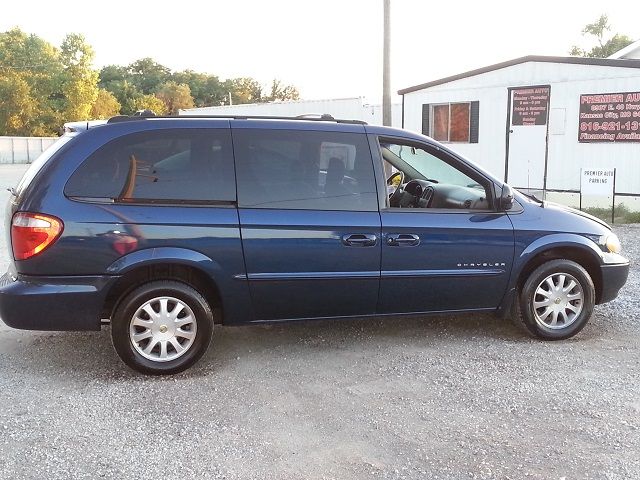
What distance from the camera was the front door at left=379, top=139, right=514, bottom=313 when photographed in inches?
188

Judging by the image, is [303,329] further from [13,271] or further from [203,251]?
[13,271]

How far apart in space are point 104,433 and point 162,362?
85 cm

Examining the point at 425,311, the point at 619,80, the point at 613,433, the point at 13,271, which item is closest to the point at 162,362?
the point at 13,271

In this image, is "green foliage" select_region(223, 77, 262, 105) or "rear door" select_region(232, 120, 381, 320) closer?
"rear door" select_region(232, 120, 381, 320)

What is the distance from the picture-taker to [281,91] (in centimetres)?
8388

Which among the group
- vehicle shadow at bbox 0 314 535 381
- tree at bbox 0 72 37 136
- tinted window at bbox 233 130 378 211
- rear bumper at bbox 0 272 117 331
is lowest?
vehicle shadow at bbox 0 314 535 381

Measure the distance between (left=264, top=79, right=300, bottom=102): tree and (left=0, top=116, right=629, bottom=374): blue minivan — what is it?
79869 mm

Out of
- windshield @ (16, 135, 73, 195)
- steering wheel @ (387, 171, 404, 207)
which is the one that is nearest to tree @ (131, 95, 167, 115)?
steering wheel @ (387, 171, 404, 207)

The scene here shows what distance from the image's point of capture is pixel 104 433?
11.9 feet

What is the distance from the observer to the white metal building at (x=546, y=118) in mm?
12945

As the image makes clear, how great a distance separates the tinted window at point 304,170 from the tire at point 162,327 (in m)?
0.79

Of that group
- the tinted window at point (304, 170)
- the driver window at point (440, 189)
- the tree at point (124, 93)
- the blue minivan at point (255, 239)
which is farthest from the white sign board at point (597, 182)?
the tree at point (124, 93)

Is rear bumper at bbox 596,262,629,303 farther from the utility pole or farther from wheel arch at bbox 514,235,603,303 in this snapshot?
the utility pole

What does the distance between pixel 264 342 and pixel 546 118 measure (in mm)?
10967
